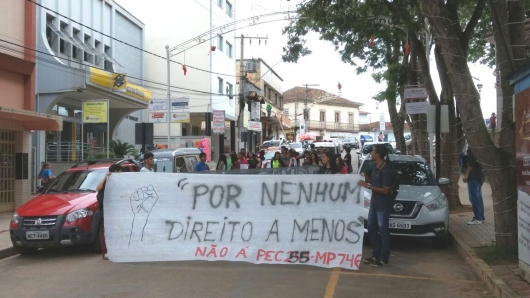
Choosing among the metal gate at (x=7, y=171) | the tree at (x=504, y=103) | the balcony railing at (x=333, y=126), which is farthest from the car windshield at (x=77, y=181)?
the balcony railing at (x=333, y=126)

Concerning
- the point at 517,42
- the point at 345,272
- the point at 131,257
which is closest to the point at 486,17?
the point at 517,42

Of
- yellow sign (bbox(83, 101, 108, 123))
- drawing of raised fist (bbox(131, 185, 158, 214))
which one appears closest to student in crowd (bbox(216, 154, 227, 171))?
drawing of raised fist (bbox(131, 185, 158, 214))

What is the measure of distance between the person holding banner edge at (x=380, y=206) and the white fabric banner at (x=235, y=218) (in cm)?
37

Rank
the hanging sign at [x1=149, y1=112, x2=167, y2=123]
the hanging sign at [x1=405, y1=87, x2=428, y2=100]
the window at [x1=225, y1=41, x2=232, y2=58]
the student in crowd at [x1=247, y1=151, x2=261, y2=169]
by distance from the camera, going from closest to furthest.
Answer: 1. the hanging sign at [x1=405, y1=87, x2=428, y2=100]
2. the student in crowd at [x1=247, y1=151, x2=261, y2=169]
3. the hanging sign at [x1=149, y1=112, x2=167, y2=123]
4. the window at [x1=225, y1=41, x2=232, y2=58]

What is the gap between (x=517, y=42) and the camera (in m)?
7.67

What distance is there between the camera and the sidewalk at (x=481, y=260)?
5896 millimetres

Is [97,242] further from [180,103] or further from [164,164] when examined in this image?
[180,103]

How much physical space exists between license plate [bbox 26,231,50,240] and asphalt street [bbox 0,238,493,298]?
1.49ft

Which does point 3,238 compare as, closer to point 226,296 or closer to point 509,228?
point 226,296

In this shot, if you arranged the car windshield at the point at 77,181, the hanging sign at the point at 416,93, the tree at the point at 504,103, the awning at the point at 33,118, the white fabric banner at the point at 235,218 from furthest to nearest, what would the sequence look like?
the hanging sign at the point at 416,93, the awning at the point at 33,118, the car windshield at the point at 77,181, the tree at the point at 504,103, the white fabric banner at the point at 235,218

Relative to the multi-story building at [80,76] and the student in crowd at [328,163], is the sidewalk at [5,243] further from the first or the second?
the multi-story building at [80,76]

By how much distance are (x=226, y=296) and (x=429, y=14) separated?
5.36 m

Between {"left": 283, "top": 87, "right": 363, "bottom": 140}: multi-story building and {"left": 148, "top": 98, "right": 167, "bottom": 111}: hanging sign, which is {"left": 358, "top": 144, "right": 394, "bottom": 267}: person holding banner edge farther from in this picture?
{"left": 283, "top": 87, "right": 363, "bottom": 140}: multi-story building

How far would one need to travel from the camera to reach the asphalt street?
615cm
